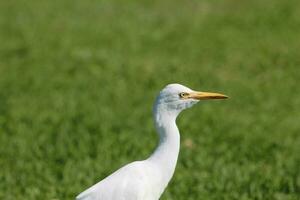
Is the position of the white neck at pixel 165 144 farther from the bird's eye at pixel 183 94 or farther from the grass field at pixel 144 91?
the grass field at pixel 144 91

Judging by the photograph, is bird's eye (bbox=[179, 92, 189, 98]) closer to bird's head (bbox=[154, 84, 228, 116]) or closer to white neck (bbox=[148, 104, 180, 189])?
bird's head (bbox=[154, 84, 228, 116])

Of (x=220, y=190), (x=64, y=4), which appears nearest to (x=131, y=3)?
(x=64, y=4)

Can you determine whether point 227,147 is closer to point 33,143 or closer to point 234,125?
point 234,125

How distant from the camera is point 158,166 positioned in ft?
17.2

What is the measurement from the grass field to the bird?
1.68 meters

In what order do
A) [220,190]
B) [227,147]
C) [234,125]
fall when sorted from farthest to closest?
1. [234,125]
2. [227,147]
3. [220,190]

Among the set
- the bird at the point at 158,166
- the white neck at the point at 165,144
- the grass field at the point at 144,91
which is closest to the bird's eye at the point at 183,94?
the bird at the point at 158,166

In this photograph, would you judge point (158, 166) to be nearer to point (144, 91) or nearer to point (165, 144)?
point (165, 144)

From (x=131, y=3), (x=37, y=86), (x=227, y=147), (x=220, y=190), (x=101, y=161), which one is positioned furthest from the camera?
(x=131, y=3)

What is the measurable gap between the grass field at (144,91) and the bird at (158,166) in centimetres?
168

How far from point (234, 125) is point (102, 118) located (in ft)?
6.08

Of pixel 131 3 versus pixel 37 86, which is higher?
pixel 37 86

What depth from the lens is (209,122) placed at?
388 inches

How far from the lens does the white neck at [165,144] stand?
207 inches
